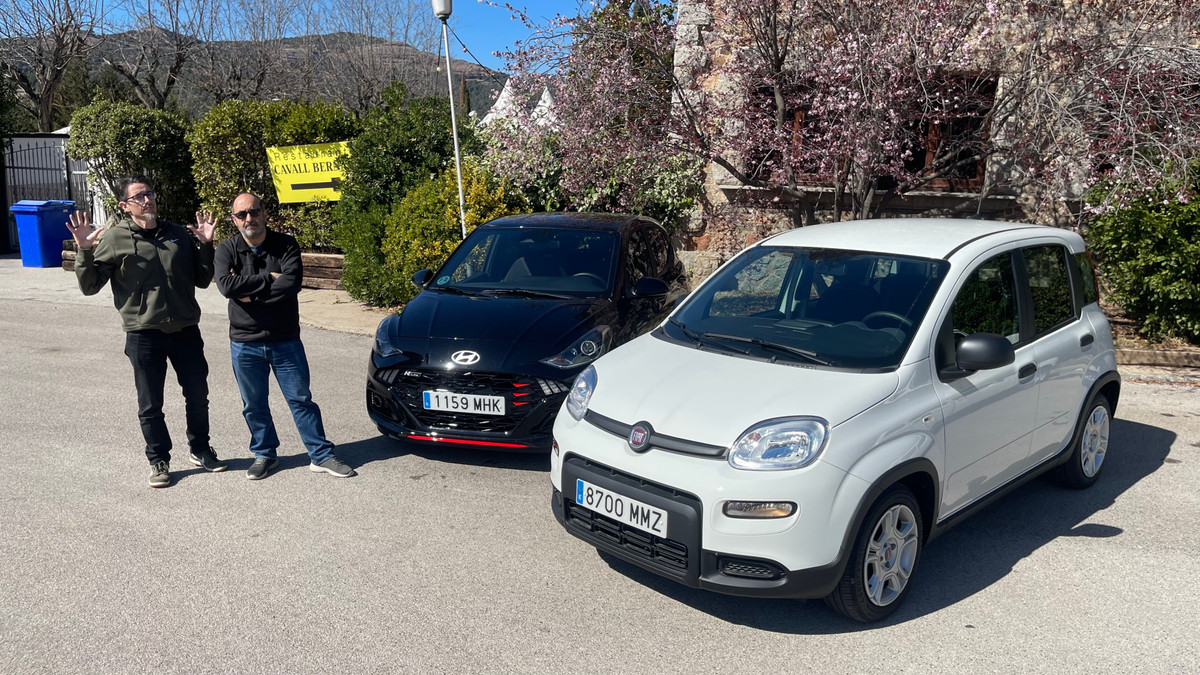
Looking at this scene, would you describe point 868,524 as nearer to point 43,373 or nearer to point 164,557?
point 164,557

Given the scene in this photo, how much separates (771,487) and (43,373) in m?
7.51

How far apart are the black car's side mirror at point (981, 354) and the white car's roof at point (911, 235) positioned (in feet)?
1.84

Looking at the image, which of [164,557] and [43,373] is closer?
[164,557]

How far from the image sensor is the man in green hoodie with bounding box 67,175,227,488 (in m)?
5.36

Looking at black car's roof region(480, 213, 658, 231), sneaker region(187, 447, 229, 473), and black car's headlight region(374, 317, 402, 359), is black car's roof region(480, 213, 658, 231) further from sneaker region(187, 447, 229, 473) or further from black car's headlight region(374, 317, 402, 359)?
sneaker region(187, 447, 229, 473)

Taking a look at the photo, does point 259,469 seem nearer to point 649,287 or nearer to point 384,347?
point 384,347

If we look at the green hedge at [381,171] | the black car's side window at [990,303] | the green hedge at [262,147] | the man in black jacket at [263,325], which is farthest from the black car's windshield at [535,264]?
the green hedge at [262,147]

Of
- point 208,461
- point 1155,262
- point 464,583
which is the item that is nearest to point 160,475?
point 208,461

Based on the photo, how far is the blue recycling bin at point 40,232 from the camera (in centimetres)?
1584

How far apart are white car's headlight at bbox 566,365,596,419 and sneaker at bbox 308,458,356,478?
1.93 metres

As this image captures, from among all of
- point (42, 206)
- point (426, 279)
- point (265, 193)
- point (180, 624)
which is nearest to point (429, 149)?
point (265, 193)

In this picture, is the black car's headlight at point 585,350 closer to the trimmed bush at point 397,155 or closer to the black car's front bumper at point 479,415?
the black car's front bumper at point 479,415

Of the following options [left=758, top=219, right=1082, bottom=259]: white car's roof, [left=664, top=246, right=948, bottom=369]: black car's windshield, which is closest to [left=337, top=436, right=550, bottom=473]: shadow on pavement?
[left=664, top=246, right=948, bottom=369]: black car's windshield

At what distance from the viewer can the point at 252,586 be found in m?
4.30
